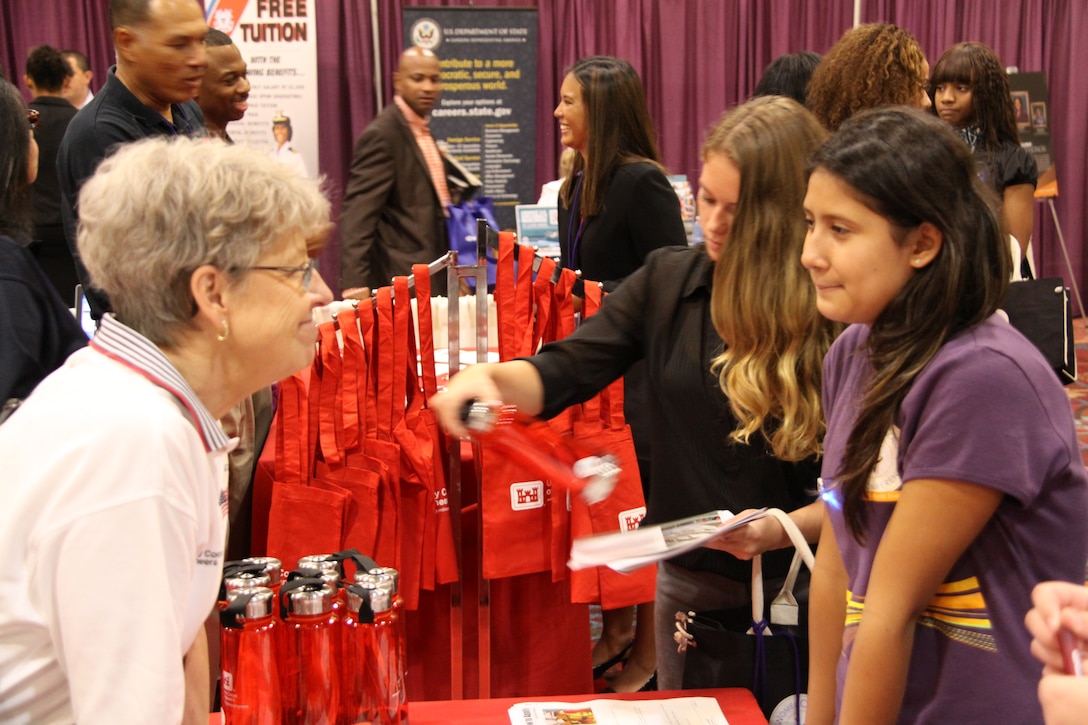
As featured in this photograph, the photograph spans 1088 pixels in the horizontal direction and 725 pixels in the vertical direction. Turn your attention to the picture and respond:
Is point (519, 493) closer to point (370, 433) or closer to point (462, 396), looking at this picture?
point (370, 433)

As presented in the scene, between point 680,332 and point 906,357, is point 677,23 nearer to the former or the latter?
point 680,332

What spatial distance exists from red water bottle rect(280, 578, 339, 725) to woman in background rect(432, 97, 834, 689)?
41 centimetres

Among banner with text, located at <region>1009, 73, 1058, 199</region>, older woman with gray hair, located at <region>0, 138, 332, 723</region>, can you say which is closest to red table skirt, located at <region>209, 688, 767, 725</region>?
older woman with gray hair, located at <region>0, 138, 332, 723</region>

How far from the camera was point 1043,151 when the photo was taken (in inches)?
324

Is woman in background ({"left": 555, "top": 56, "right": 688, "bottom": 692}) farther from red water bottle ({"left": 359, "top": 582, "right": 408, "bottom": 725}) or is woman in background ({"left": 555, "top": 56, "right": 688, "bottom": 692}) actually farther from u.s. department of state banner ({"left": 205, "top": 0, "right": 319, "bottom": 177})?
u.s. department of state banner ({"left": 205, "top": 0, "right": 319, "bottom": 177})

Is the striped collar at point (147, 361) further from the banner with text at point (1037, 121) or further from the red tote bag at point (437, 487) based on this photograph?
the banner with text at point (1037, 121)

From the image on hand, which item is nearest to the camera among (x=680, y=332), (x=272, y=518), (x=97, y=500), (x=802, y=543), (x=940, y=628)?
(x=97, y=500)

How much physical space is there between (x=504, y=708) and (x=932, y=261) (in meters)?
0.96

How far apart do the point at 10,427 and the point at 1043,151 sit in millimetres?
8503

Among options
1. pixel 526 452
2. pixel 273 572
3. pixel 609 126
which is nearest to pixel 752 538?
pixel 526 452

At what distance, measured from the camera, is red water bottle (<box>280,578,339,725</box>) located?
1.50 metres

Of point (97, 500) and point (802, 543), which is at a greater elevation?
point (97, 500)

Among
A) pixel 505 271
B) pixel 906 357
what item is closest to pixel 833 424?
pixel 906 357

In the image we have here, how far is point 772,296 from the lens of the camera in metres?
1.86
